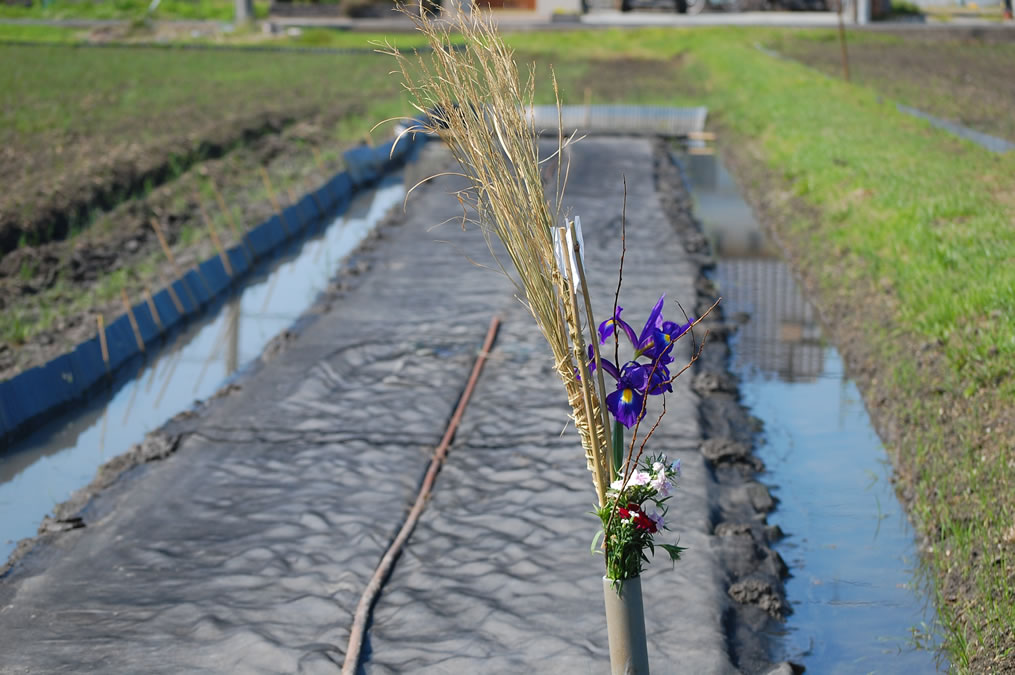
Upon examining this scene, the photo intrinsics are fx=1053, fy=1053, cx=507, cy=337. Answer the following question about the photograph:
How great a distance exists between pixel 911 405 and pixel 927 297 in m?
1.19

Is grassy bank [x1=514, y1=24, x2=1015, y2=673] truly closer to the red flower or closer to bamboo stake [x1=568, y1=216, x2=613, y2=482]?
the red flower

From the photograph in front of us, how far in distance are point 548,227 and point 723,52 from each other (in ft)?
79.6

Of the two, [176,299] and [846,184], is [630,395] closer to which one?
[176,299]

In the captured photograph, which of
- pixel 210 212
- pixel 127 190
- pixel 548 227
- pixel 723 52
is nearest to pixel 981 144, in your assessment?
pixel 210 212

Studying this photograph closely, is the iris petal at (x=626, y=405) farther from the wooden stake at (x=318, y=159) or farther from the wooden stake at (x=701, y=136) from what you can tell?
the wooden stake at (x=701, y=136)

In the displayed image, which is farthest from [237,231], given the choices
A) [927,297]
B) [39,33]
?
[39,33]

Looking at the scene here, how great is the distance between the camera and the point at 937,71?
22969 millimetres

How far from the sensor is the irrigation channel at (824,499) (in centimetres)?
470

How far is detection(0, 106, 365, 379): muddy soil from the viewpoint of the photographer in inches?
337

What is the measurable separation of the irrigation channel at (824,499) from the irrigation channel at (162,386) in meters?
4.07

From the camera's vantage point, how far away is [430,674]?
4.34m

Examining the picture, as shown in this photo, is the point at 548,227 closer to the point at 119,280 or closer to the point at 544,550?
the point at 544,550

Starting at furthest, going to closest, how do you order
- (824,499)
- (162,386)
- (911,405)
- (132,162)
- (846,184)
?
(132,162) → (846,184) → (162,386) → (911,405) → (824,499)

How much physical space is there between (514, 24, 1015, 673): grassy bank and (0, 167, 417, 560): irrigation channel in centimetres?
483
